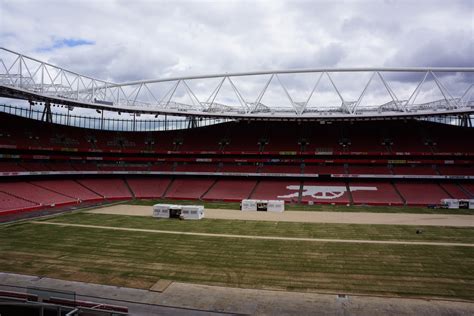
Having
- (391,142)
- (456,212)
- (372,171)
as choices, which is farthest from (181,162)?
(456,212)

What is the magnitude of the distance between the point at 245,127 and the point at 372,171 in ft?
94.2

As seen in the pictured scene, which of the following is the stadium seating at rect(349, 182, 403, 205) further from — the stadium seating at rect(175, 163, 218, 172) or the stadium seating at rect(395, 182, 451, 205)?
the stadium seating at rect(175, 163, 218, 172)

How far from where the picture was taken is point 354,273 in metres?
23.7

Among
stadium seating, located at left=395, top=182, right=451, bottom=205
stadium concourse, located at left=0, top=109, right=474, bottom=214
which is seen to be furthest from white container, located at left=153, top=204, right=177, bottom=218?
stadium seating, located at left=395, top=182, right=451, bottom=205

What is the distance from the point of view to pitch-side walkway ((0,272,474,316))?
1794cm

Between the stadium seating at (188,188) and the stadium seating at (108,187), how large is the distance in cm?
772

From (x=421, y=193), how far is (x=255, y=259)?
1674 inches

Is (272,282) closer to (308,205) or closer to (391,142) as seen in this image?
(308,205)

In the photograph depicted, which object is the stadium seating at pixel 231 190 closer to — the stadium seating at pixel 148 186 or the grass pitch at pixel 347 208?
the grass pitch at pixel 347 208

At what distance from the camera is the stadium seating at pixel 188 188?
209ft

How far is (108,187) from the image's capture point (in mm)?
64875

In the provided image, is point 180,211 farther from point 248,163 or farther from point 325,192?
point 248,163

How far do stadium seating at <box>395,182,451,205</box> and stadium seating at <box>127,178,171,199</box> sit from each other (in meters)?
42.1

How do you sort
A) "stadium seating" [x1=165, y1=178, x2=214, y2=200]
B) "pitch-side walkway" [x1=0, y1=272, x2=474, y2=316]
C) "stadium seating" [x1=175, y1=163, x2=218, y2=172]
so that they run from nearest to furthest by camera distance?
"pitch-side walkway" [x1=0, y1=272, x2=474, y2=316] → "stadium seating" [x1=165, y1=178, x2=214, y2=200] → "stadium seating" [x1=175, y1=163, x2=218, y2=172]
